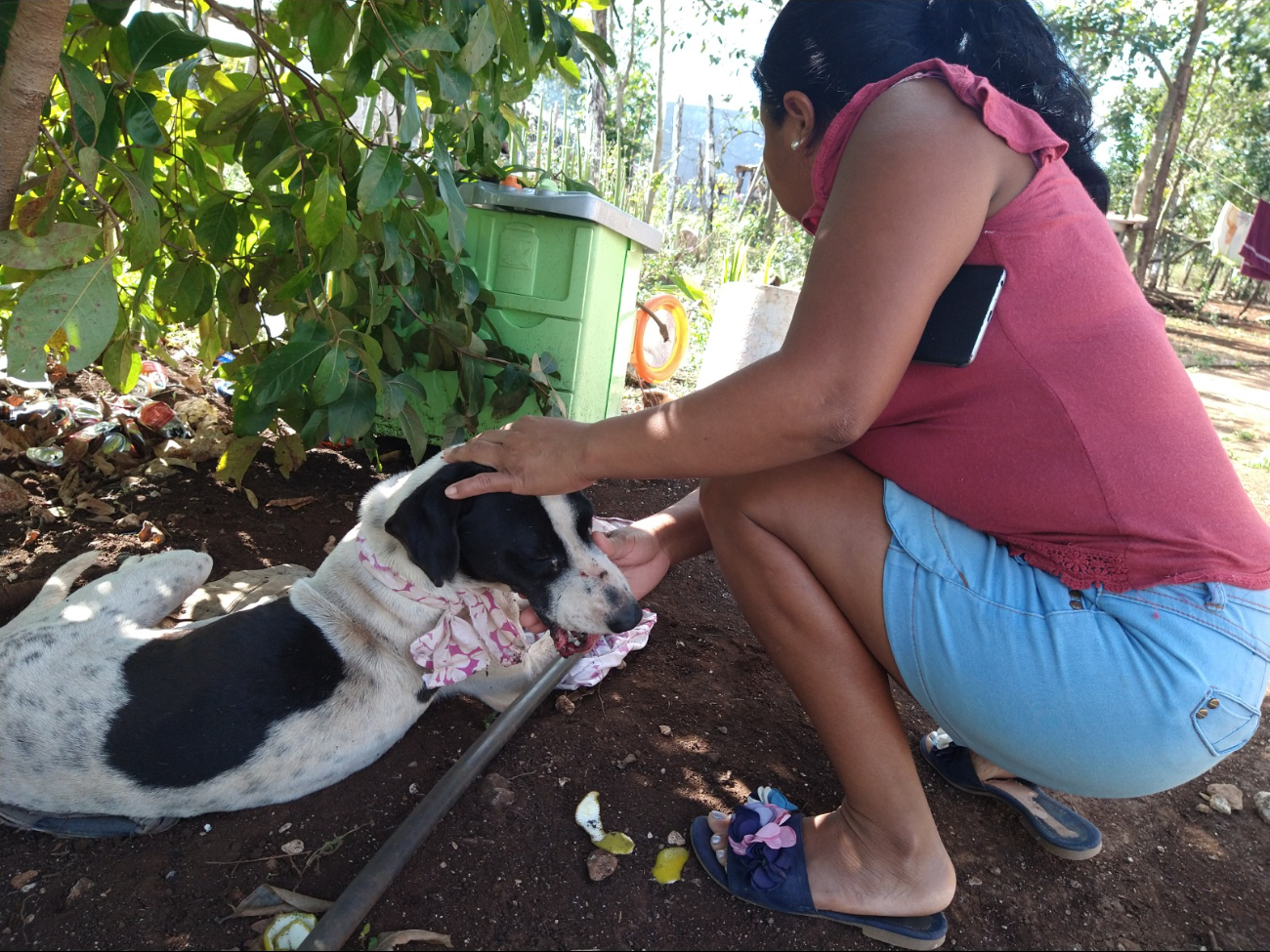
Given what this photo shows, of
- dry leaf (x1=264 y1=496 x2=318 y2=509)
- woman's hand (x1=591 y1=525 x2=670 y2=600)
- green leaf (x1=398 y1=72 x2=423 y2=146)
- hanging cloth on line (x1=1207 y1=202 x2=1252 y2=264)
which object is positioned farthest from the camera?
hanging cloth on line (x1=1207 y1=202 x2=1252 y2=264)

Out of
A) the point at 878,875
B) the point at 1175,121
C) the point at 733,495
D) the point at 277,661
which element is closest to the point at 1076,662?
the point at 878,875

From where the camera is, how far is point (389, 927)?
1.61m

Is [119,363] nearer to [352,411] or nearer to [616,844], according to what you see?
[352,411]

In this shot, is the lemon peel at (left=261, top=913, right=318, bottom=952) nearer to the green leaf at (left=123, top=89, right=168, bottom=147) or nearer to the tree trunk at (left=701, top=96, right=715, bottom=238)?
the green leaf at (left=123, top=89, right=168, bottom=147)

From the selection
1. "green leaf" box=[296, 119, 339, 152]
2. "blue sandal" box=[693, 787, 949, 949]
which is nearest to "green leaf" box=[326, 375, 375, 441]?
"green leaf" box=[296, 119, 339, 152]

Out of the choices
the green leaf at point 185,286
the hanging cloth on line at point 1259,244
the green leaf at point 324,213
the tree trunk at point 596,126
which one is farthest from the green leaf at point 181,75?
the hanging cloth on line at point 1259,244

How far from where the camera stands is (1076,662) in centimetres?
141

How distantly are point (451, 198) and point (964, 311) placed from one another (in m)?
1.26

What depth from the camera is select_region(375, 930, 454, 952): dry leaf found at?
155cm

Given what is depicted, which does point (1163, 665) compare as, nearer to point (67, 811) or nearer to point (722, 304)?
point (67, 811)

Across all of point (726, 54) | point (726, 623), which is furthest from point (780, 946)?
point (726, 54)

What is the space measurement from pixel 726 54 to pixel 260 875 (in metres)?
14.7

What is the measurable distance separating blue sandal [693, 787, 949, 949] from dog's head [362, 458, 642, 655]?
0.54 metres

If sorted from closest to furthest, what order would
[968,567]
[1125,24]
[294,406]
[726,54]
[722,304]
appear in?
1. [968,567]
2. [294,406]
3. [722,304]
4. [726,54]
5. [1125,24]
